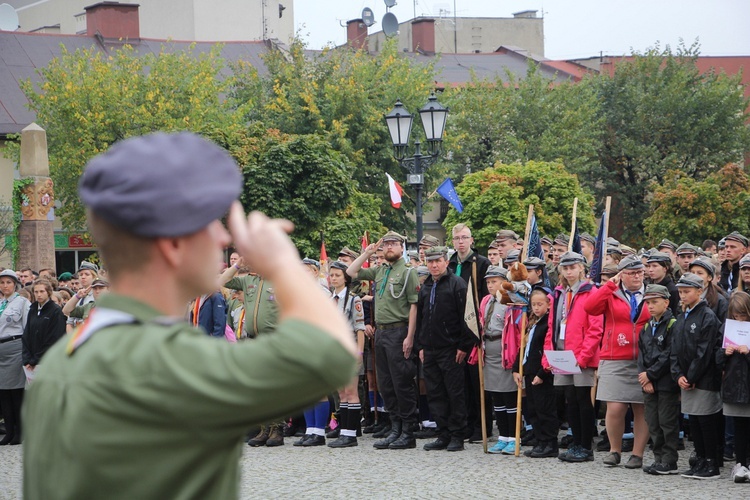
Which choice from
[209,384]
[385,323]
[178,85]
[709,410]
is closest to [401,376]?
[385,323]

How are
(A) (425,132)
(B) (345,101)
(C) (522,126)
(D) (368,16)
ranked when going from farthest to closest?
(D) (368,16)
(C) (522,126)
(B) (345,101)
(A) (425,132)

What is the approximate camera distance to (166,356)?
186 centimetres

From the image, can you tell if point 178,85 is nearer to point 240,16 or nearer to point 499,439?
point 240,16

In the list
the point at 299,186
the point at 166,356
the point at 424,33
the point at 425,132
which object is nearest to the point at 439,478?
the point at 425,132

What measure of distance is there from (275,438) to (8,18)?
41709 mm

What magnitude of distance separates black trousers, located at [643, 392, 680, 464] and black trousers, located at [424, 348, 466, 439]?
250 cm

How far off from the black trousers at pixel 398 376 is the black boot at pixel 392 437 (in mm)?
68

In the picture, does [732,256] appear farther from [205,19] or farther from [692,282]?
[205,19]

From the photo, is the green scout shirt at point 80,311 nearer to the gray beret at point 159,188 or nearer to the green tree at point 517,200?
the gray beret at point 159,188

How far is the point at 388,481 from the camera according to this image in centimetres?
1059

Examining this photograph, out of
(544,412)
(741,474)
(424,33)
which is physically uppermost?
(424,33)


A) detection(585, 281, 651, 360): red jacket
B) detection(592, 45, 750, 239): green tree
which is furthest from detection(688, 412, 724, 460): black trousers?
detection(592, 45, 750, 239): green tree

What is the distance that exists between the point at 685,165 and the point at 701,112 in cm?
248

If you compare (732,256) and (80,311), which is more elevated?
(732,256)
